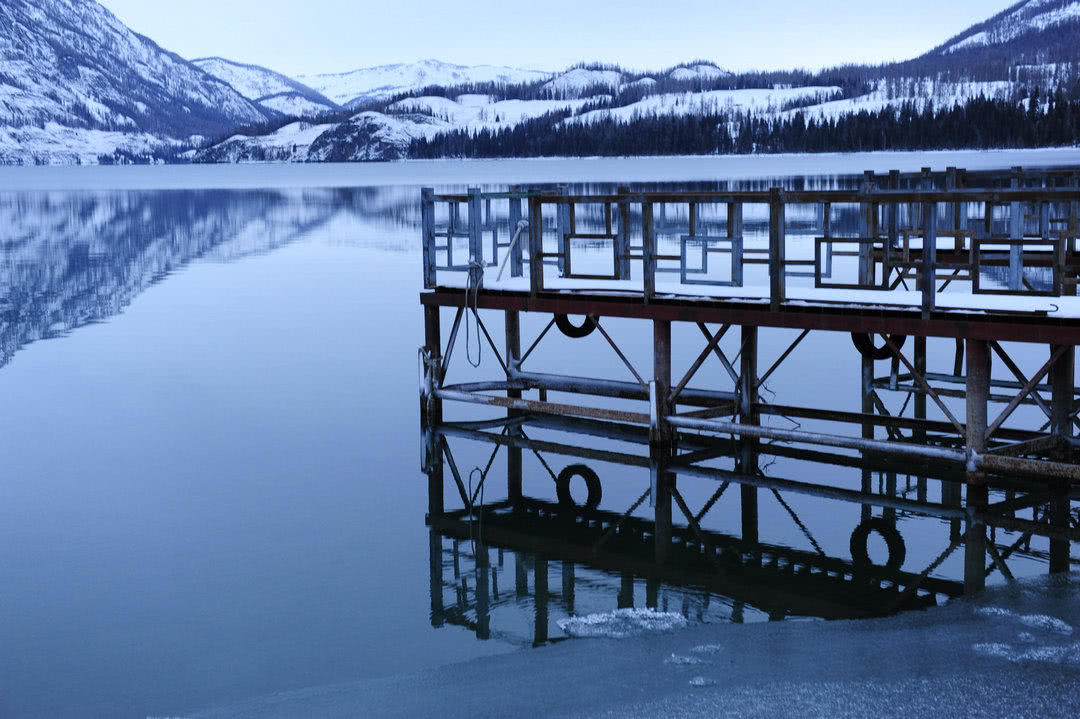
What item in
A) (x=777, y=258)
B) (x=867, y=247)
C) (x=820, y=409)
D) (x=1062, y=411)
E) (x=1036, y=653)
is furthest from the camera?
(x=820, y=409)

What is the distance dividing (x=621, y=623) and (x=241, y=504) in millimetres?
6176

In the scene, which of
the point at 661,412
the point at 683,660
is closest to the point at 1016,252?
the point at 661,412

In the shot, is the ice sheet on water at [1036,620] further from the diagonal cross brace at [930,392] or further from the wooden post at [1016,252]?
the wooden post at [1016,252]

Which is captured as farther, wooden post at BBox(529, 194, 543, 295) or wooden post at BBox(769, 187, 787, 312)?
wooden post at BBox(529, 194, 543, 295)

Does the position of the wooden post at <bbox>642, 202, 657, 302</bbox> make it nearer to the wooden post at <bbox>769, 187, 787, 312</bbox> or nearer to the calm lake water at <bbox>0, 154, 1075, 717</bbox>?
the wooden post at <bbox>769, 187, 787, 312</bbox>

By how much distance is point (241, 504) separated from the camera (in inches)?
624

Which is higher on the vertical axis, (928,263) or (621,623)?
(928,263)

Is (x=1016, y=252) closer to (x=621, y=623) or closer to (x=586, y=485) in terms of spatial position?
(x=586, y=485)

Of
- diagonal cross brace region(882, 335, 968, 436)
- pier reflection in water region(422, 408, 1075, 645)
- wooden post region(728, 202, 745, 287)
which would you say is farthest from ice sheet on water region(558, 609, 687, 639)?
wooden post region(728, 202, 745, 287)

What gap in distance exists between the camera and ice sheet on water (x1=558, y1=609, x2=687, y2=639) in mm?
10898

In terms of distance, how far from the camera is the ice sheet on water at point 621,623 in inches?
429

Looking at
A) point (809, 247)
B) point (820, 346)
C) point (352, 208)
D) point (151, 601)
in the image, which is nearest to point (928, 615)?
point (151, 601)

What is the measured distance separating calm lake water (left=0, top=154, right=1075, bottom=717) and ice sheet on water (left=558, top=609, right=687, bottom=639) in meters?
0.32

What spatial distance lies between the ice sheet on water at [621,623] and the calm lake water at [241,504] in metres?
0.32
